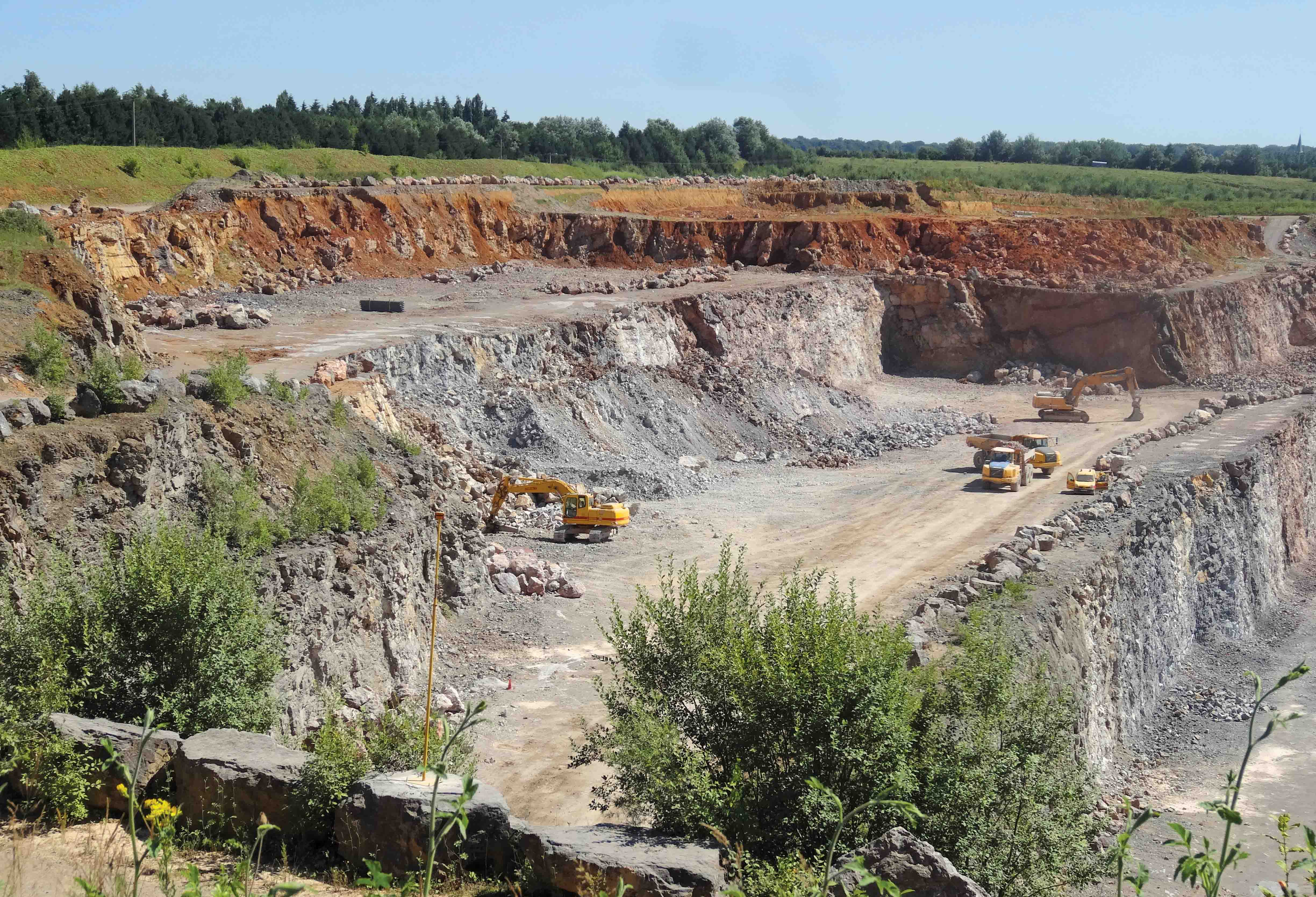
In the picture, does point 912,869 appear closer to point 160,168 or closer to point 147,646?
point 147,646

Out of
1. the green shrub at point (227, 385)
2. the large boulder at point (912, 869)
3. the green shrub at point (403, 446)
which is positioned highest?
the green shrub at point (227, 385)

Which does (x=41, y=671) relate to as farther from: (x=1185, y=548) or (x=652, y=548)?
(x=1185, y=548)

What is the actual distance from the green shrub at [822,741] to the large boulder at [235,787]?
2.83 m

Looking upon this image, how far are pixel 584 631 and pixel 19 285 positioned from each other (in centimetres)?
1186

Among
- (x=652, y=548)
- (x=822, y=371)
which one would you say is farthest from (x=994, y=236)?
(x=652, y=548)

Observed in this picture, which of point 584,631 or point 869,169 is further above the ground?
point 869,169

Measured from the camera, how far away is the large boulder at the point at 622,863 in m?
8.94

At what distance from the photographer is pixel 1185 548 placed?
28.4 meters

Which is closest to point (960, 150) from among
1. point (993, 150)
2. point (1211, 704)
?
point (993, 150)

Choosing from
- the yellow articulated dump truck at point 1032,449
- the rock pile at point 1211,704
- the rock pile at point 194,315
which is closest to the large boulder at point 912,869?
the rock pile at point 1211,704

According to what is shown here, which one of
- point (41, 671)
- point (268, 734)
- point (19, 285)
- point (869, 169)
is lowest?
point (268, 734)

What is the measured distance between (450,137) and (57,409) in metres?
59.4

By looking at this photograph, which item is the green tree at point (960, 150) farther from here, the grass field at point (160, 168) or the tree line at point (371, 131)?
the grass field at point (160, 168)

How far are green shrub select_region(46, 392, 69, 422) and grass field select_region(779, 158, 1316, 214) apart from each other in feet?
194
